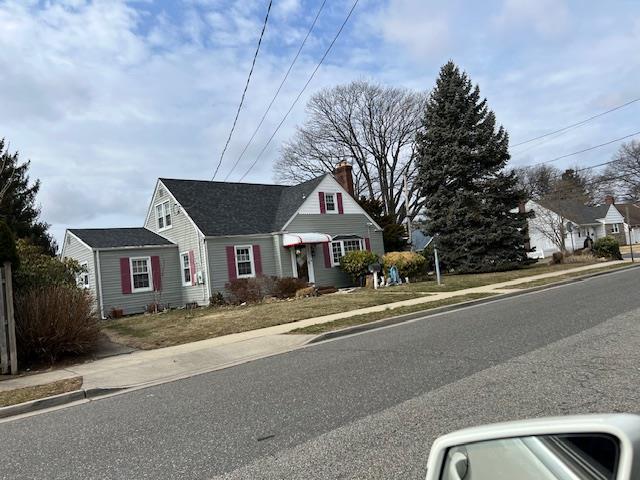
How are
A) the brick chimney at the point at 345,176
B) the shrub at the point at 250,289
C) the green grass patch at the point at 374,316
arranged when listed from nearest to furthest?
the green grass patch at the point at 374,316, the shrub at the point at 250,289, the brick chimney at the point at 345,176

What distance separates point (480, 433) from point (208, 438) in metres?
4.11

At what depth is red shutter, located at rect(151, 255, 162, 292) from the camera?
26047 mm

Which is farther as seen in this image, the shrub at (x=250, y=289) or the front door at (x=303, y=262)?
the front door at (x=303, y=262)

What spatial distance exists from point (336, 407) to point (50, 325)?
312 inches

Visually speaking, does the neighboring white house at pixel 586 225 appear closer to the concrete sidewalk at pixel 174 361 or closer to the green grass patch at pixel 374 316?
the green grass patch at pixel 374 316

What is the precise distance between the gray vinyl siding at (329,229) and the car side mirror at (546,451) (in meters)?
25.5

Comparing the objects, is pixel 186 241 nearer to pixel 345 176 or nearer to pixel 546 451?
pixel 345 176

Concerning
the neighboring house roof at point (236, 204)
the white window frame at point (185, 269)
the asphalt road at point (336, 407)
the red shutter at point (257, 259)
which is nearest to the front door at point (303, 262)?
the neighboring house roof at point (236, 204)

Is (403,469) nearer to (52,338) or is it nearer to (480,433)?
(480,433)

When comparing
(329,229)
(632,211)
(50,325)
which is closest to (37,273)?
(50,325)

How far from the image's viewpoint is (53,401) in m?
7.92

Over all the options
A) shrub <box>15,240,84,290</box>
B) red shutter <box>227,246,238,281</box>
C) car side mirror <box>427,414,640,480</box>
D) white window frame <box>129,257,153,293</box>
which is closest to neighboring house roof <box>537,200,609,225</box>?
red shutter <box>227,246,238,281</box>

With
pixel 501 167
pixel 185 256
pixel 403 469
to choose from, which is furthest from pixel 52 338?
pixel 501 167

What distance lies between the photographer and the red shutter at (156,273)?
2605 centimetres
